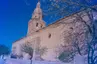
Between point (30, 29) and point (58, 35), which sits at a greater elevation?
point (30, 29)

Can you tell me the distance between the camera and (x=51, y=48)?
3384 centimetres

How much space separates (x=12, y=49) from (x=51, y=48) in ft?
82.1

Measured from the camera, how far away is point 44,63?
44.0ft

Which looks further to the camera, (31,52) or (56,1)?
(31,52)

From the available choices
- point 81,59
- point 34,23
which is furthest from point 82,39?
point 34,23

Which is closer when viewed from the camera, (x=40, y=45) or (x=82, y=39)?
(x=82, y=39)

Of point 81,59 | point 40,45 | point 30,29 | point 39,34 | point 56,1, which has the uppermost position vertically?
point 30,29

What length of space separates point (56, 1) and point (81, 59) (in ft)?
7.33

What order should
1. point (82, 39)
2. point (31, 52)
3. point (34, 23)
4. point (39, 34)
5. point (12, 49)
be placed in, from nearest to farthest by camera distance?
point (82, 39) < point (31, 52) < point (39, 34) < point (34, 23) < point (12, 49)

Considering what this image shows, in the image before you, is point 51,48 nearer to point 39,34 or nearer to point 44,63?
point 39,34

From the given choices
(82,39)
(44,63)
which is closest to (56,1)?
(44,63)

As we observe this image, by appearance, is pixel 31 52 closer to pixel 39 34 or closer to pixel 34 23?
pixel 39 34

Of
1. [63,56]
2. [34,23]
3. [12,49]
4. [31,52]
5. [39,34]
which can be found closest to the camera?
[63,56]

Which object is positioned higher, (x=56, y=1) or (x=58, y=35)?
(x=58, y=35)
